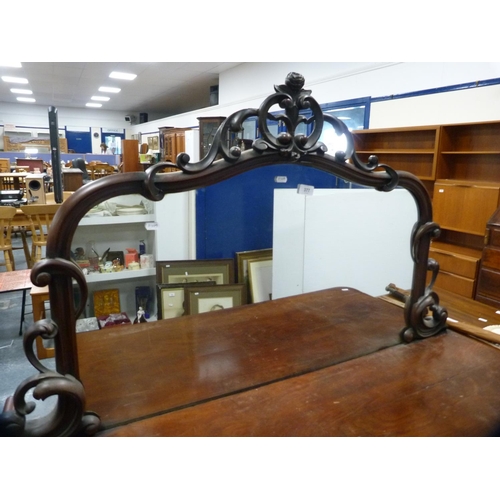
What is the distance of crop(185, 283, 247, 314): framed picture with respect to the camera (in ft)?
8.99

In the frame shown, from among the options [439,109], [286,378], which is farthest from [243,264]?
[439,109]

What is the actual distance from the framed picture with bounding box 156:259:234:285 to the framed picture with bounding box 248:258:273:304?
0.20 metres

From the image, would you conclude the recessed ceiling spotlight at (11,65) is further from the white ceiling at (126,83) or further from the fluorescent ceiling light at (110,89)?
the fluorescent ceiling light at (110,89)

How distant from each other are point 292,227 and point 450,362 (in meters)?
1.77

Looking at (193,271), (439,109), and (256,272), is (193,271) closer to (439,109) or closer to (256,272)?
(256,272)

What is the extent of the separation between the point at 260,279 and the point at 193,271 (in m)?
0.57

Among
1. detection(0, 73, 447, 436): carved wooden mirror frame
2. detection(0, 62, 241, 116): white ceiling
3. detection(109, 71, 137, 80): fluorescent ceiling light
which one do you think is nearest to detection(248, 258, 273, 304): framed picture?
detection(0, 73, 447, 436): carved wooden mirror frame

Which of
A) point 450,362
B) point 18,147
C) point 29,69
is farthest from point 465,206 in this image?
point 18,147

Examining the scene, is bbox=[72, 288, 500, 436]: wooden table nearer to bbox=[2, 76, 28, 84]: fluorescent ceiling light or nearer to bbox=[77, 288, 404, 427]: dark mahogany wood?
bbox=[77, 288, 404, 427]: dark mahogany wood

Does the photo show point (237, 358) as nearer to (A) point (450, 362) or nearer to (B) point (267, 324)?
(B) point (267, 324)

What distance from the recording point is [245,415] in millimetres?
762

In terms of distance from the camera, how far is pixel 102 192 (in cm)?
70

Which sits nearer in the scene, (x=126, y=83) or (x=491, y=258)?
(x=491, y=258)

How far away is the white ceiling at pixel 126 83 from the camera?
23.9 ft
